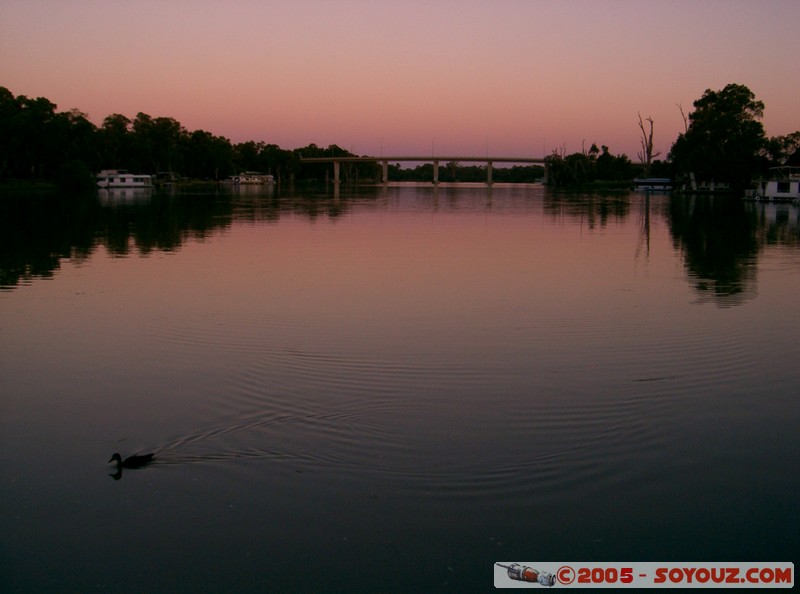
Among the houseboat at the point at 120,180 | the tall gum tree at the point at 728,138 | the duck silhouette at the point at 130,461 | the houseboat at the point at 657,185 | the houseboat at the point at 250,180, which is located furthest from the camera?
the houseboat at the point at 250,180

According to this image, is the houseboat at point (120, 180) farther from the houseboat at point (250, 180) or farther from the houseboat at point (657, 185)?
the houseboat at point (657, 185)

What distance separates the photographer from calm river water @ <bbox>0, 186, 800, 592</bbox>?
5723 millimetres

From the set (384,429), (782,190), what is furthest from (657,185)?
(384,429)

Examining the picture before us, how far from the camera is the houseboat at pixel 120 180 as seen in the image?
110 meters

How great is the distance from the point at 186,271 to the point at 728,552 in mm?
16035

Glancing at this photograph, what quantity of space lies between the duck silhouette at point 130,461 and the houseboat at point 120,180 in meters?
109

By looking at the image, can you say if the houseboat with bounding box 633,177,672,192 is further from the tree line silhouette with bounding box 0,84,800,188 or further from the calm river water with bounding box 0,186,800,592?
the calm river water with bounding box 0,186,800,592

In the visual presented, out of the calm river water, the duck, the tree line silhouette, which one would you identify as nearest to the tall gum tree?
the tree line silhouette

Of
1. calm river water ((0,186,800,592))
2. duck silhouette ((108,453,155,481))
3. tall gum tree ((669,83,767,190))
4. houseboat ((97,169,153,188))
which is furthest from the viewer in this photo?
houseboat ((97,169,153,188))

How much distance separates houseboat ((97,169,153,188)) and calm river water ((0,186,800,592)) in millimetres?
99442

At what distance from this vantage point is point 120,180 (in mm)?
112312

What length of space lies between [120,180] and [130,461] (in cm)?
11338

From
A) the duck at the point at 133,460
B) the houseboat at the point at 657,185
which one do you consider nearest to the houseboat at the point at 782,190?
the houseboat at the point at 657,185

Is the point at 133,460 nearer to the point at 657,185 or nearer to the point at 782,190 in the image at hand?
the point at 782,190
